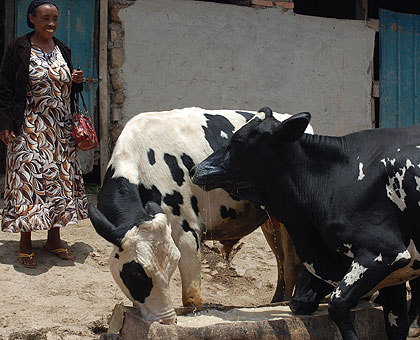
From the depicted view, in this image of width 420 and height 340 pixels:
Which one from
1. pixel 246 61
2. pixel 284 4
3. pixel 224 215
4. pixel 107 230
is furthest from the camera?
pixel 284 4

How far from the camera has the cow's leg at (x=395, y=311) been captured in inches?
194

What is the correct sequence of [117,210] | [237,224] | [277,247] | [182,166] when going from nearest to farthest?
1. [117,210]
2. [182,166]
3. [237,224]
4. [277,247]

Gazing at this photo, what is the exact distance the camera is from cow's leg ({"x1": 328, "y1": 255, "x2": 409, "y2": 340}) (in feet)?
14.8

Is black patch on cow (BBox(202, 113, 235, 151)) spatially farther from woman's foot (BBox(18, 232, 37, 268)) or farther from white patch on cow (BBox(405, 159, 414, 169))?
woman's foot (BBox(18, 232, 37, 268))

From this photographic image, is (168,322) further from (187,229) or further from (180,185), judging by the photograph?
(180,185)

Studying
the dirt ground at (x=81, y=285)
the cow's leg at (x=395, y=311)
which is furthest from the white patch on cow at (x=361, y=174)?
the dirt ground at (x=81, y=285)

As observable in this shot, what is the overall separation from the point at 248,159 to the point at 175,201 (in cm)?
75

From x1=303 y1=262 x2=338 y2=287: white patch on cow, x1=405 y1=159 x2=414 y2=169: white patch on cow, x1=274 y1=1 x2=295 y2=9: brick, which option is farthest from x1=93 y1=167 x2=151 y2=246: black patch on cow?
x1=274 y1=1 x2=295 y2=9: brick

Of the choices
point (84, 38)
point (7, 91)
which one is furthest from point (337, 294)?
point (84, 38)

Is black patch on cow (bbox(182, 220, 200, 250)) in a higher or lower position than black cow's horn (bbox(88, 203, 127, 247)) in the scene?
lower

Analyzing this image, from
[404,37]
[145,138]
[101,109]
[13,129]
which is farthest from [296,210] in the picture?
[404,37]

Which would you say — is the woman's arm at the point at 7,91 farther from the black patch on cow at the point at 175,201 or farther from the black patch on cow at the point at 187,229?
the black patch on cow at the point at 187,229

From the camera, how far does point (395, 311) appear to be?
16.3 feet

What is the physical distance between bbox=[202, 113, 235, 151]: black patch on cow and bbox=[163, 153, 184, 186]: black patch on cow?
36 cm
